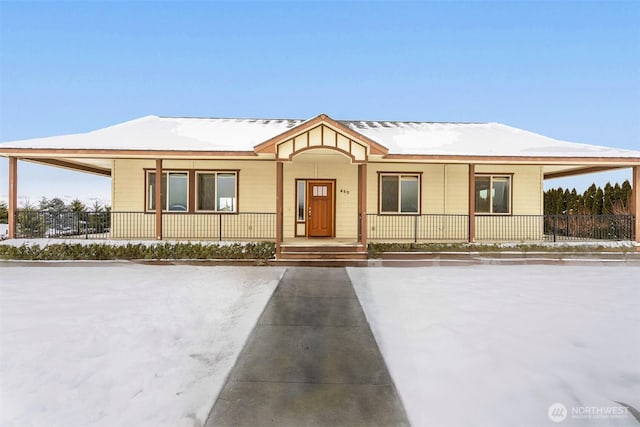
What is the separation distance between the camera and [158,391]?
323 centimetres

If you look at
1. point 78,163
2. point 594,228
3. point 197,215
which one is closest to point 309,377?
point 197,215

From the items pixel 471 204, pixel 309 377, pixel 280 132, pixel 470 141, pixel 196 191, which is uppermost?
pixel 280 132

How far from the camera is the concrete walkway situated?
9.37 feet

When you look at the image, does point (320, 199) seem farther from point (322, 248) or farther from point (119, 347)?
point (119, 347)

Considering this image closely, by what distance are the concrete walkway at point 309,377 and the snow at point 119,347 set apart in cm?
23

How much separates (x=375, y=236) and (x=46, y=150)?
11.2 meters

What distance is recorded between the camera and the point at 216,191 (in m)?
13.0

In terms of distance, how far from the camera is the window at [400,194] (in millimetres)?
13258

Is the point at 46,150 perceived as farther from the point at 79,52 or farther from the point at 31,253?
the point at 79,52

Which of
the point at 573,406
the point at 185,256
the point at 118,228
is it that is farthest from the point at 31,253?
the point at 573,406

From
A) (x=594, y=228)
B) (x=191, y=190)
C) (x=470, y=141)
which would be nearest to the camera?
(x=191, y=190)

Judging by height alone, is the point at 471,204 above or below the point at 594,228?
above

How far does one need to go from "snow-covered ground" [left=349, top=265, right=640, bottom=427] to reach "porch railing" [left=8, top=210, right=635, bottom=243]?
17.5 feet

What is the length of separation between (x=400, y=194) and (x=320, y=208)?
121 inches
